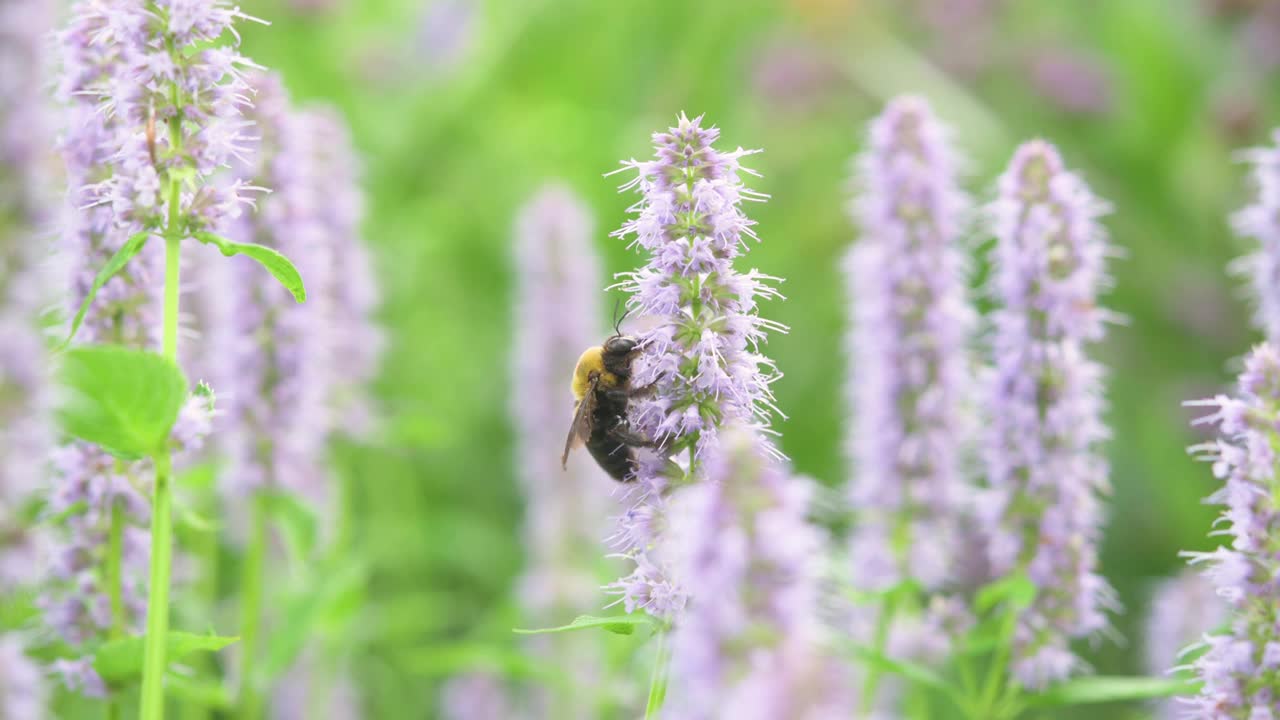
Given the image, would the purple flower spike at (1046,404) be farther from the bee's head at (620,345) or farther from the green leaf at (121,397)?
the green leaf at (121,397)

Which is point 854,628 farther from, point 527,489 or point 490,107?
point 490,107

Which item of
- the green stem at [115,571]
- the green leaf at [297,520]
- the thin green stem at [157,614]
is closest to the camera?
the thin green stem at [157,614]

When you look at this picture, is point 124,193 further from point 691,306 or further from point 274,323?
point 274,323

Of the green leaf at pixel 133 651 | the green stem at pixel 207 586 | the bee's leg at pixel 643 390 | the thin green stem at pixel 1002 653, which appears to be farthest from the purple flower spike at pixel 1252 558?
the green stem at pixel 207 586

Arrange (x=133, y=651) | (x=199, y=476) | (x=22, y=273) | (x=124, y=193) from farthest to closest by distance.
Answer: (x=22, y=273), (x=199, y=476), (x=133, y=651), (x=124, y=193)

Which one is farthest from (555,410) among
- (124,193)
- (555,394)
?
(124,193)
